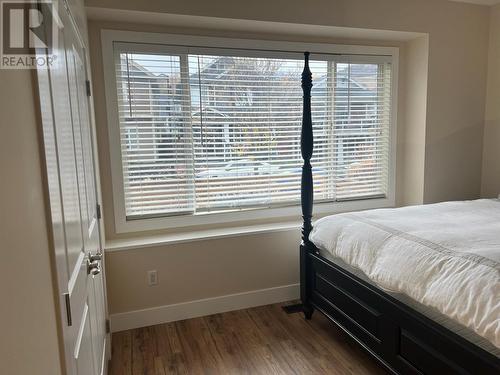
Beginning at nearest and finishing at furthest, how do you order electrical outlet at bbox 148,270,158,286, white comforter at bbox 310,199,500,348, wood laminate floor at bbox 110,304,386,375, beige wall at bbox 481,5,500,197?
white comforter at bbox 310,199,500,348 < wood laminate floor at bbox 110,304,386,375 < electrical outlet at bbox 148,270,158,286 < beige wall at bbox 481,5,500,197

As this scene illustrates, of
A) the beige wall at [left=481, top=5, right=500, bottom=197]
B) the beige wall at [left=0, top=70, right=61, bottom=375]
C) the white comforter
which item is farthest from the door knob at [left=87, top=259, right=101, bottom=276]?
the beige wall at [left=481, top=5, right=500, bottom=197]

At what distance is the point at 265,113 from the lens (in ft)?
10.7

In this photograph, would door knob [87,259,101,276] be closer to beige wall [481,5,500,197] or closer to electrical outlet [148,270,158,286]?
electrical outlet [148,270,158,286]

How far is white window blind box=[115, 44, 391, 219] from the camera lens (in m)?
2.90

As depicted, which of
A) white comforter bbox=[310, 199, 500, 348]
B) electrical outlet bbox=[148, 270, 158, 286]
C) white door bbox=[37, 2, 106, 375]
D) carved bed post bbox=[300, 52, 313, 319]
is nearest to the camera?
white door bbox=[37, 2, 106, 375]

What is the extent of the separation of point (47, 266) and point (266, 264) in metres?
2.39

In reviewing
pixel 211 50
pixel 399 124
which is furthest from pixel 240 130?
pixel 399 124

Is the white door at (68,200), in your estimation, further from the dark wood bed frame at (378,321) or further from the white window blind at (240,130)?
the dark wood bed frame at (378,321)

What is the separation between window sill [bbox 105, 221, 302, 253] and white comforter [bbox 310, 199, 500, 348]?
1.65ft

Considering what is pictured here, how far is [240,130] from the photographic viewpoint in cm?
319

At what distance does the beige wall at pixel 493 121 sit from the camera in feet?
11.3

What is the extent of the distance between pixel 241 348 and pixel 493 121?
3141 millimetres

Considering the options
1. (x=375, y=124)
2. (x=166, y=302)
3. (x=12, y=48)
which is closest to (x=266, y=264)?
(x=166, y=302)

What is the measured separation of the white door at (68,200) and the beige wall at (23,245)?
7cm
